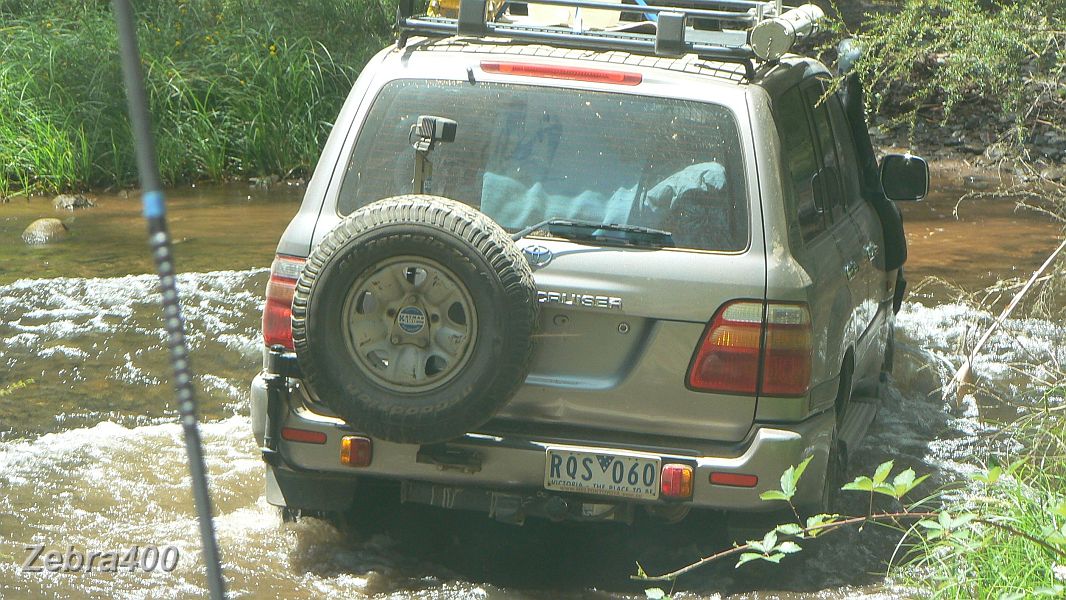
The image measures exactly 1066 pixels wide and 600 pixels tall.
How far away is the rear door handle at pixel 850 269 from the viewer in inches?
189

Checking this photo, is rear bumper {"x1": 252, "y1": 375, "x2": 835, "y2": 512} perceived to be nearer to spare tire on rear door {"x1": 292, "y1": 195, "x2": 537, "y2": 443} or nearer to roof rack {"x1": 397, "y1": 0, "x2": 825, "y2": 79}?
spare tire on rear door {"x1": 292, "y1": 195, "x2": 537, "y2": 443}

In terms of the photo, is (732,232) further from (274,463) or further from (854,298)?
(274,463)

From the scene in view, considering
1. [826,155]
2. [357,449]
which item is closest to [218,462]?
[357,449]

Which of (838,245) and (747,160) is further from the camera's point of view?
(838,245)

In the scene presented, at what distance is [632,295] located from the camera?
13.0 ft

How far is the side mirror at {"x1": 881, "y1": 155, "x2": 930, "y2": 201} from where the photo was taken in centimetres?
550

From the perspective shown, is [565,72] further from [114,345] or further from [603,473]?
[114,345]

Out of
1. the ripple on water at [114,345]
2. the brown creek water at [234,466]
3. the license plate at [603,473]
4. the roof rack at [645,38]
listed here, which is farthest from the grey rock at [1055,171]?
the license plate at [603,473]

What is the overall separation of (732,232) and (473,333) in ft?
2.94

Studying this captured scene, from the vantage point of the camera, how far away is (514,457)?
399 centimetres

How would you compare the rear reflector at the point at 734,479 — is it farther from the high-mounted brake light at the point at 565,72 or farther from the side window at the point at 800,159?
the high-mounted brake light at the point at 565,72

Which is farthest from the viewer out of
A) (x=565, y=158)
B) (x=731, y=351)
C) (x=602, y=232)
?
(x=565, y=158)

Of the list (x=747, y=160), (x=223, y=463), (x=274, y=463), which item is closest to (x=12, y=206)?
(x=223, y=463)

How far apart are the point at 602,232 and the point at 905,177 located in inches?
80.6
